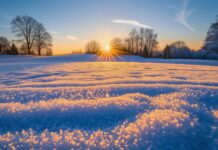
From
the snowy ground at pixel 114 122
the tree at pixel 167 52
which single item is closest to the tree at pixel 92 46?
the tree at pixel 167 52

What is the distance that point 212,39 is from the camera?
25.0 metres

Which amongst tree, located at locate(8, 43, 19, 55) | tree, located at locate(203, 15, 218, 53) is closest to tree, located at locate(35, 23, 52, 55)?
tree, located at locate(8, 43, 19, 55)

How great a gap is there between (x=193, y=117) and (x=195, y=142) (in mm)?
527

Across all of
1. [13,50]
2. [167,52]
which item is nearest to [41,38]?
[13,50]

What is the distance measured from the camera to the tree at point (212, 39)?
24.4 metres

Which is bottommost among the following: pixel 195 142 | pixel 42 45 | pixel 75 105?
pixel 195 142

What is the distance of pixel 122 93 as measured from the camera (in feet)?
11.3

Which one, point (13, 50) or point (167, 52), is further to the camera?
point (167, 52)

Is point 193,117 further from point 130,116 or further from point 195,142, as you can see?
point 130,116

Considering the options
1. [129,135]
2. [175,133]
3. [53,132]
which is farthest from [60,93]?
[175,133]

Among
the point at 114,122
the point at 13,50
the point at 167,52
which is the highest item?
the point at 13,50

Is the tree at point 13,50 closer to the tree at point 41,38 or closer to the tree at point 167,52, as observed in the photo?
the tree at point 41,38

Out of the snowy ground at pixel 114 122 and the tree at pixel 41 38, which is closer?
the snowy ground at pixel 114 122

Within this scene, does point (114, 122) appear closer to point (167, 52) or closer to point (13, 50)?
point (13, 50)
